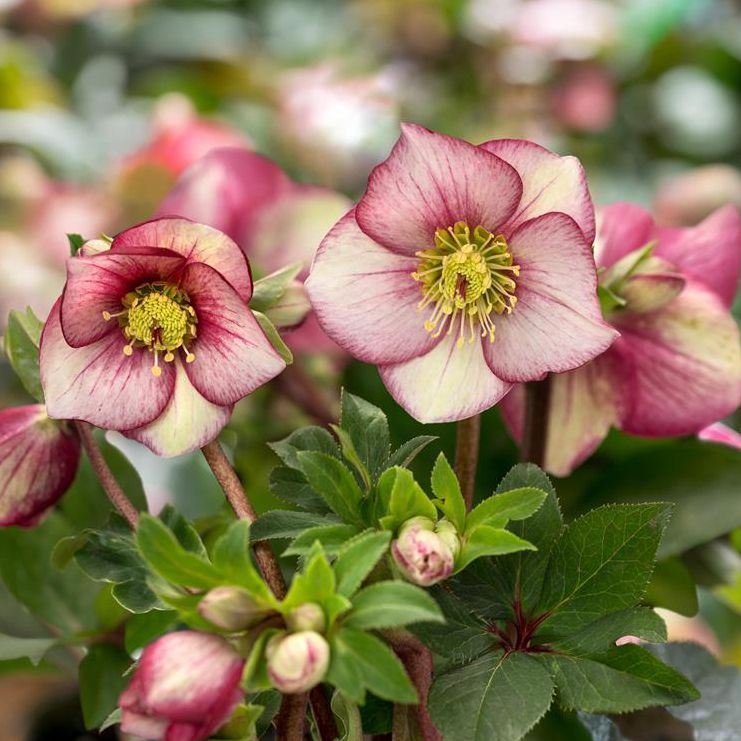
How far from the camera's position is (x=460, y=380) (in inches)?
13.4

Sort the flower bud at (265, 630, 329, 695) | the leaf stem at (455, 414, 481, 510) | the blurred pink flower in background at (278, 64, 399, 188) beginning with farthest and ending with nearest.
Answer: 1. the blurred pink flower in background at (278, 64, 399, 188)
2. the leaf stem at (455, 414, 481, 510)
3. the flower bud at (265, 630, 329, 695)

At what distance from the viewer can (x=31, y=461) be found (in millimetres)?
348

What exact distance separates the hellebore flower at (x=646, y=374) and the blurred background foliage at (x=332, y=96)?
29 cm

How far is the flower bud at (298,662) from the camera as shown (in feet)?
0.82

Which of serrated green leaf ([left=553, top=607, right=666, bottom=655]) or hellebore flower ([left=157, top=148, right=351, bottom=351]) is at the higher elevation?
serrated green leaf ([left=553, top=607, right=666, bottom=655])

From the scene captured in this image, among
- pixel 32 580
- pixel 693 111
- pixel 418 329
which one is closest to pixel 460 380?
pixel 418 329

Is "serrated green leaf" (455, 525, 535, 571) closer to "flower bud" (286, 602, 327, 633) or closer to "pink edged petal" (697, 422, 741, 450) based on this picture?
"flower bud" (286, 602, 327, 633)

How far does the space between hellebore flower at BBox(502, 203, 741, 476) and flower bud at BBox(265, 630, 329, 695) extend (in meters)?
0.21

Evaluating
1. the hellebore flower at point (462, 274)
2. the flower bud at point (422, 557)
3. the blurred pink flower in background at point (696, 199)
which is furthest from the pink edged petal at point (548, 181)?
the blurred pink flower in background at point (696, 199)

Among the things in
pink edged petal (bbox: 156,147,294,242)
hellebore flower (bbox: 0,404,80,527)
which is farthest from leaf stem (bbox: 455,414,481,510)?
pink edged petal (bbox: 156,147,294,242)

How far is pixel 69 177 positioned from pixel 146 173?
0.21 meters

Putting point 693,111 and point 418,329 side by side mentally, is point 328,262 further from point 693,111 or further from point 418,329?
point 693,111

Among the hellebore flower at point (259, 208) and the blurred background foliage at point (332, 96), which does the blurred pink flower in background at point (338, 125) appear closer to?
the blurred background foliage at point (332, 96)

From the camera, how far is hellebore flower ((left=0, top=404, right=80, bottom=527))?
345 mm
